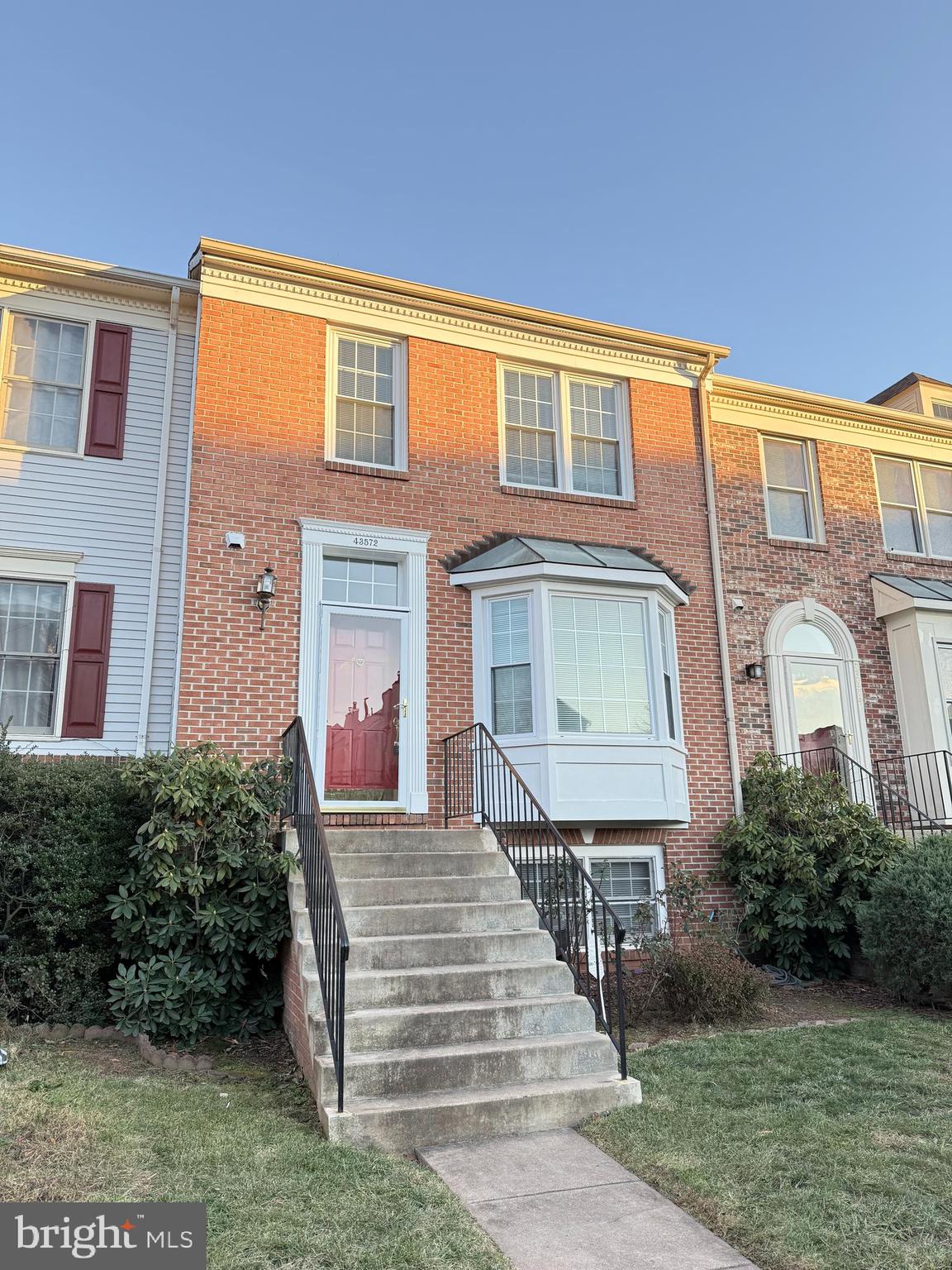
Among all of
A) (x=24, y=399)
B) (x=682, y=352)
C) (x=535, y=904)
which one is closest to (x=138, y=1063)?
(x=535, y=904)

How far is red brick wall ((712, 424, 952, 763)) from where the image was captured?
36.2 feet

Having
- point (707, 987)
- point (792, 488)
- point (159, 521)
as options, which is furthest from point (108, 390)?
point (792, 488)

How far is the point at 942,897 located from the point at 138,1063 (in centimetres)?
657

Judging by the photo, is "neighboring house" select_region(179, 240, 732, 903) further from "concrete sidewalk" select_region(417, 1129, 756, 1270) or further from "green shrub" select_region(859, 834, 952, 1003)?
"concrete sidewalk" select_region(417, 1129, 756, 1270)

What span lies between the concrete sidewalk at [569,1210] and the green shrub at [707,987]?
2.88 m

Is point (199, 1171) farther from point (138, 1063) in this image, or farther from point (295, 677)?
point (295, 677)

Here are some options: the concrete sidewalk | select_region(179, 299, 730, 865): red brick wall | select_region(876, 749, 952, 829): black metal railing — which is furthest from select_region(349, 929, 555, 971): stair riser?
select_region(876, 749, 952, 829): black metal railing

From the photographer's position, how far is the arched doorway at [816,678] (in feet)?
36.4

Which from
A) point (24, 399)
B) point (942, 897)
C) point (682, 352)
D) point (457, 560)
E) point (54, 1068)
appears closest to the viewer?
point (54, 1068)

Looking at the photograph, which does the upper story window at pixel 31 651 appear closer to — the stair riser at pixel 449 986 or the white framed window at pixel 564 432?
the stair riser at pixel 449 986

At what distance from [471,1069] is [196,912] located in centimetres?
264

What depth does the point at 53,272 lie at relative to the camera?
9188 mm

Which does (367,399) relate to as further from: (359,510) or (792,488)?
(792,488)

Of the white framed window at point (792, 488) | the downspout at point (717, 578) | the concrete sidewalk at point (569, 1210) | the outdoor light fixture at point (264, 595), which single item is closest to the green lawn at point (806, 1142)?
the concrete sidewalk at point (569, 1210)
